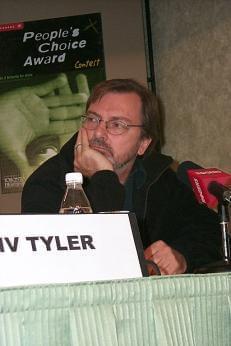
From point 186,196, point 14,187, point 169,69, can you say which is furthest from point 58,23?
point 186,196

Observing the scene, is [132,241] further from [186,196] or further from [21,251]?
[186,196]

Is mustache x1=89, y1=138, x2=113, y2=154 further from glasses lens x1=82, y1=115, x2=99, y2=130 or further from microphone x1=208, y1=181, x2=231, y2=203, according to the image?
microphone x1=208, y1=181, x2=231, y2=203

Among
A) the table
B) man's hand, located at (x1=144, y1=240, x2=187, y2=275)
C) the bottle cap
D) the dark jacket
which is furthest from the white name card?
the dark jacket

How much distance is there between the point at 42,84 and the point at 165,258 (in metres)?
1.53

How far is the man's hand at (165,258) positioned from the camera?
55.6 inches

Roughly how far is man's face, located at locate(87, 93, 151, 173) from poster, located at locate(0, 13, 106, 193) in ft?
3.04

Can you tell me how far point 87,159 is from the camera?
174 cm

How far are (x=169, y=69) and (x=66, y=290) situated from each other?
7.59ft

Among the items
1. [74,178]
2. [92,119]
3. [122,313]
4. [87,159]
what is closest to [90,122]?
[92,119]

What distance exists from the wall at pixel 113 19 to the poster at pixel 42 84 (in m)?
0.03

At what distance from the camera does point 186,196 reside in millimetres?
1828

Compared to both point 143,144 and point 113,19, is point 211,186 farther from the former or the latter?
point 113,19

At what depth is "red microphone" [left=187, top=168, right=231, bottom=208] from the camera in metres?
1.18

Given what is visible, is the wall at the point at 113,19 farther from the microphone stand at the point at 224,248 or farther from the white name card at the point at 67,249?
the white name card at the point at 67,249
